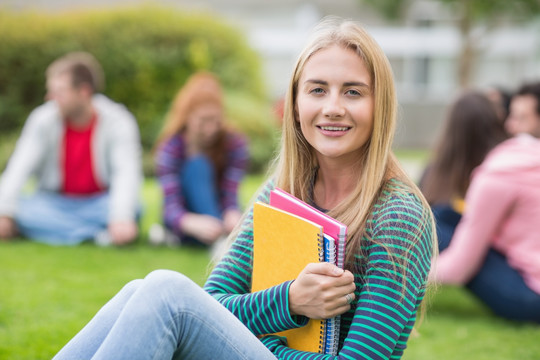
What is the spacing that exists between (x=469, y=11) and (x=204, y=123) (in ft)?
38.4

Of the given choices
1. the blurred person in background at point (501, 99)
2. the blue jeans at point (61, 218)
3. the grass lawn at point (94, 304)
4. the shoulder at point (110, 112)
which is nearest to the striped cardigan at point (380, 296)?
the grass lawn at point (94, 304)

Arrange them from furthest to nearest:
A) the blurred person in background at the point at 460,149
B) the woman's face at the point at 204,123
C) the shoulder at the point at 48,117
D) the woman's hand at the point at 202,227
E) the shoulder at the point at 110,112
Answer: the shoulder at the point at 110,112, the shoulder at the point at 48,117, the woman's hand at the point at 202,227, the woman's face at the point at 204,123, the blurred person in background at the point at 460,149

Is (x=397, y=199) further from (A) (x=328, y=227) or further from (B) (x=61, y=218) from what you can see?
(B) (x=61, y=218)

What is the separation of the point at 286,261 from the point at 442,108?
18788 mm

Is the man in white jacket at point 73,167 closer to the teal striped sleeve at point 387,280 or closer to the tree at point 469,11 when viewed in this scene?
the teal striped sleeve at point 387,280

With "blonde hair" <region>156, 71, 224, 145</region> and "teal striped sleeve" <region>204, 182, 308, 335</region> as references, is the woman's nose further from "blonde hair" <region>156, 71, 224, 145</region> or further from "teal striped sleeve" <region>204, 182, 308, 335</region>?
"blonde hair" <region>156, 71, 224, 145</region>

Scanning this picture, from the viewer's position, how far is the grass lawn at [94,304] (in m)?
3.29

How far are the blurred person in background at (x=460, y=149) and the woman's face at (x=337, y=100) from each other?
2.47 metres

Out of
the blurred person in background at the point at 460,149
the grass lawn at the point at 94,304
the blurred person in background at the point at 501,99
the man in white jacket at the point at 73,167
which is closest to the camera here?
the grass lawn at the point at 94,304

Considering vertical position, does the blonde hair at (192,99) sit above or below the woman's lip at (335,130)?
below

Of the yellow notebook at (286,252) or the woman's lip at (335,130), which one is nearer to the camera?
the yellow notebook at (286,252)

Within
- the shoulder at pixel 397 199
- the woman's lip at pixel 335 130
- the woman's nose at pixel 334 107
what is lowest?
the shoulder at pixel 397 199

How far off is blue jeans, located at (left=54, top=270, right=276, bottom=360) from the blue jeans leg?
229 cm

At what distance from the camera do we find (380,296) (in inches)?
72.9
